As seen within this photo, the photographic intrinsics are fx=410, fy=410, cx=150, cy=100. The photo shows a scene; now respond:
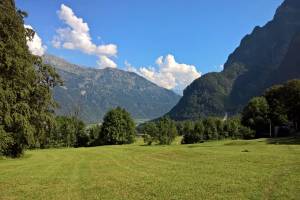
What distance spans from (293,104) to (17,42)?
3948 inches

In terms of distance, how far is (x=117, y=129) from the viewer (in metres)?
139

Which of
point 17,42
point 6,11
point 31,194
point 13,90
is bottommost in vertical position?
point 31,194

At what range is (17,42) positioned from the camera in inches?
1490

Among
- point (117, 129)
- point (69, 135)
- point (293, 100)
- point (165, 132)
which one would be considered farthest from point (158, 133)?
point (293, 100)

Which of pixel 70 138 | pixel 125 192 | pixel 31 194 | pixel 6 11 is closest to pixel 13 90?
pixel 6 11

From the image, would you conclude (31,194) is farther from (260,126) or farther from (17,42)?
(260,126)

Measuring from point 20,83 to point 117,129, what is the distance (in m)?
102

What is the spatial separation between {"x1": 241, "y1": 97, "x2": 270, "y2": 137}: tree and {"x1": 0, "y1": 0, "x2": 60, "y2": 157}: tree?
88494mm

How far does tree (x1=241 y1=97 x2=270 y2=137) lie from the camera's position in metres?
127

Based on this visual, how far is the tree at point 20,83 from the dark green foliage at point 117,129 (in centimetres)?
8711

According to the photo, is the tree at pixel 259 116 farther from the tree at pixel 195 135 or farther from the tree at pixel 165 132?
the tree at pixel 165 132

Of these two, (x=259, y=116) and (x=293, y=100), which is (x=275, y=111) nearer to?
(x=259, y=116)

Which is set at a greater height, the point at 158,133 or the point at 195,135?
the point at 158,133

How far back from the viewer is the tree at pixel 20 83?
115ft
